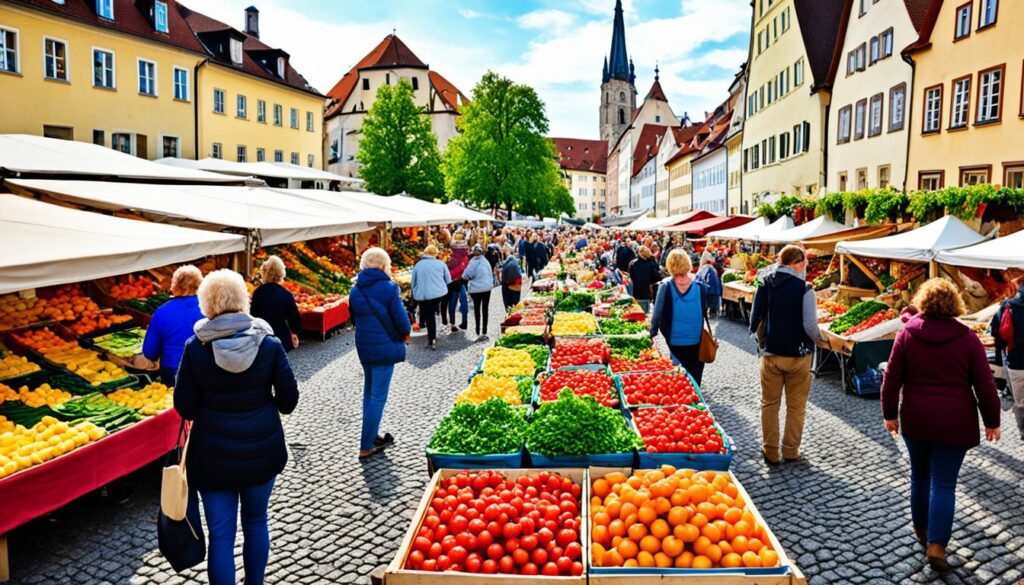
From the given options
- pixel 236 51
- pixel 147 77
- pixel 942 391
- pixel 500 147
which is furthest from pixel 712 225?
pixel 500 147

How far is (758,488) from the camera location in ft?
21.9

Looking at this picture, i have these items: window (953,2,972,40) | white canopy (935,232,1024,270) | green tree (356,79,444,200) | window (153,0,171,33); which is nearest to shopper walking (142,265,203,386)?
white canopy (935,232,1024,270)

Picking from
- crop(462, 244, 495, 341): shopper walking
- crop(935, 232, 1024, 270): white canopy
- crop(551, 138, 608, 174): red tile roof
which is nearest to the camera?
crop(935, 232, 1024, 270): white canopy

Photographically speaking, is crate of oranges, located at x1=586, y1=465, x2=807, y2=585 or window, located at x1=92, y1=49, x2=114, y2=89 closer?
crate of oranges, located at x1=586, y1=465, x2=807, y2=585

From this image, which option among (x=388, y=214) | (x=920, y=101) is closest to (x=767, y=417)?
(x=388, y=214)

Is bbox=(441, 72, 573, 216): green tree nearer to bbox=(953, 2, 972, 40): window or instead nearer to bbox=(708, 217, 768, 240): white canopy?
bbox=(708, 217, 768, 240): white canopy

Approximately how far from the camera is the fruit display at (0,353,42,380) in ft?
24.1

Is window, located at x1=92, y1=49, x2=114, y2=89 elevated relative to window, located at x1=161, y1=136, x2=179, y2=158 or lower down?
elevated

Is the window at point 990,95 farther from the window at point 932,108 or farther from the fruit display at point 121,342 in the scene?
the fruit display at point 121,342

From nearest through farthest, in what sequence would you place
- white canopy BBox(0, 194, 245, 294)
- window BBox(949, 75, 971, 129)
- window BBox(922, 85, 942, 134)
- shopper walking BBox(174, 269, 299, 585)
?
→ shopper walking BBox(174, 269, 299, 585) → white canopy BBox(0, 194, 245, 294) → window BBox(949, 75, 971, 129) → window BBox(922, 85, 942, 134)

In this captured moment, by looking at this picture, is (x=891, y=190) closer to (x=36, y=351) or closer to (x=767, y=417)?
(x=767, y=417)

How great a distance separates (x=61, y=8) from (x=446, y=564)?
1088 inches

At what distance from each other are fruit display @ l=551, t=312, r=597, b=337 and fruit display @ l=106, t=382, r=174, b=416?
563 centimetres

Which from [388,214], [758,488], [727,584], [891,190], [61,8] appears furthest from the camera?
[61,8]
